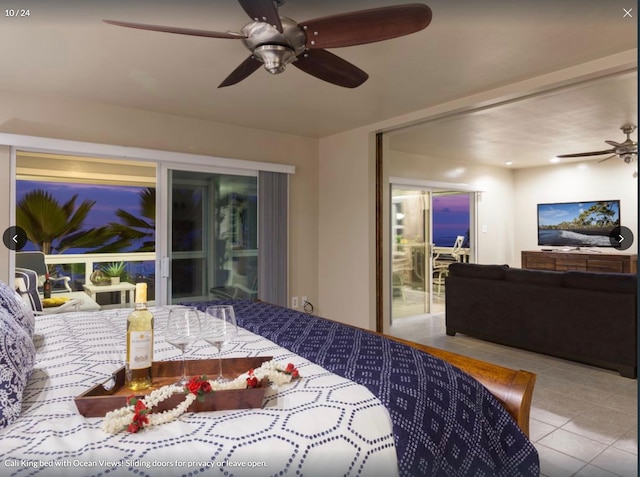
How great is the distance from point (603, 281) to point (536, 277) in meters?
0.57

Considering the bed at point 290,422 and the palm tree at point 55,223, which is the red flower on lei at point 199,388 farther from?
the palm tree at point 55,223

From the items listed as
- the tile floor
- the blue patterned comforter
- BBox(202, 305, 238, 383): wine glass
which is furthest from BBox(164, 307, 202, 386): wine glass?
the tile floor

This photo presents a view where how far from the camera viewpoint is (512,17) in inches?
82.4

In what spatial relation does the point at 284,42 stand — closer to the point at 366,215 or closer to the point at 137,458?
the point at 137,458

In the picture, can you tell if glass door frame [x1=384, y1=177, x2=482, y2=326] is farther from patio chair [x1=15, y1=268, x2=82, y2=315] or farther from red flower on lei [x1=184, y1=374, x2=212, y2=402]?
red flower on lei [x1=184, y1=374, x2=212, y2=402]

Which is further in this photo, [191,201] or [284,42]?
[191,201]

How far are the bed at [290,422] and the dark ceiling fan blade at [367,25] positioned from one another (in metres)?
1.22

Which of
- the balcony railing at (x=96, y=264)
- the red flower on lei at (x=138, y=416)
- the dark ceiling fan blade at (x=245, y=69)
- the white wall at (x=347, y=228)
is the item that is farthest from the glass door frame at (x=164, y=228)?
the red flower on lei at (x=138, y=416)

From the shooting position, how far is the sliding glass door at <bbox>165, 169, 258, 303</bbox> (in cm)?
404

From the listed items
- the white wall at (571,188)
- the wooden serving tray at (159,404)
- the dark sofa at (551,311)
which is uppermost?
the white wall at (571,188)

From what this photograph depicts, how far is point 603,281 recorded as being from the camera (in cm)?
359

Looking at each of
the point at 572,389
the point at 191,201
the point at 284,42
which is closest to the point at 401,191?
the point at 191,201

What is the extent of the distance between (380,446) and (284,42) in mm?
1604

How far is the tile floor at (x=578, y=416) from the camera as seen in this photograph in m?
2.12
